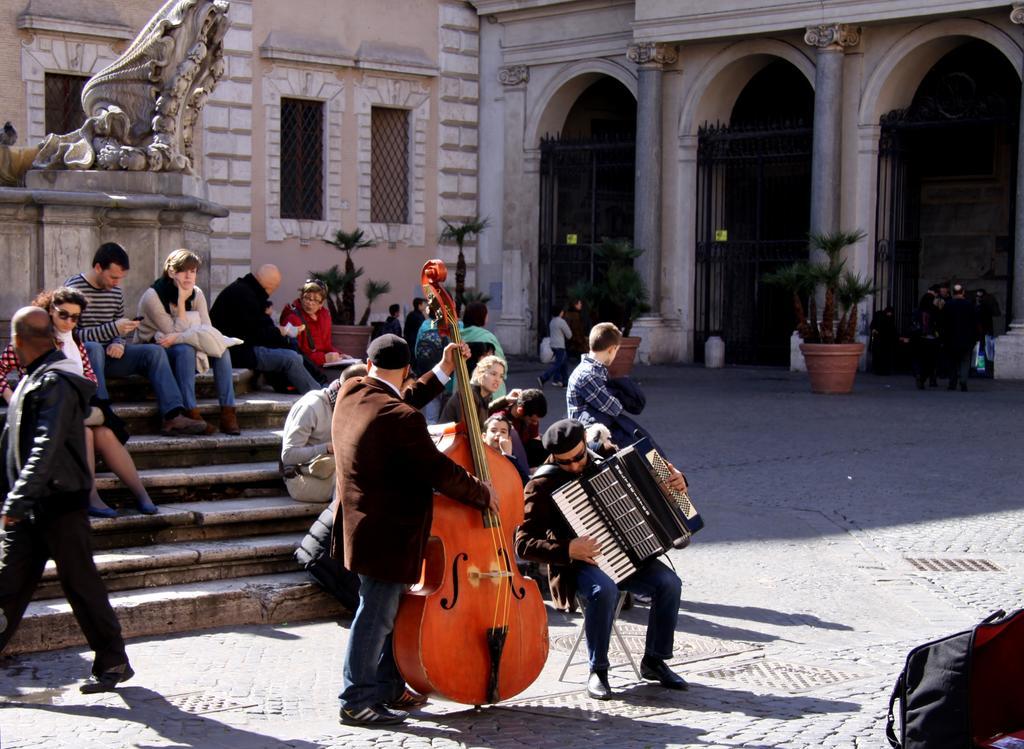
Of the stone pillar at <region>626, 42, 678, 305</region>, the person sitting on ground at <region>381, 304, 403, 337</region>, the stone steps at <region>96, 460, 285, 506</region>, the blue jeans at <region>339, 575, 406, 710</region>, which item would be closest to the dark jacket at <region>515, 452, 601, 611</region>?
the blue jeans at <region>339, 575, 406, 710</region>

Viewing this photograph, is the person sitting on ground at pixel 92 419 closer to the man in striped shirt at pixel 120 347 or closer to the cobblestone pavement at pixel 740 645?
the man in striped shirt at pixel 120 347

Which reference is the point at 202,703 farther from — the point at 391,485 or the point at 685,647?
the point at 685,647

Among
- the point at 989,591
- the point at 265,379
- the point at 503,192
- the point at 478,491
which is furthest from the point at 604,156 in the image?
the point at 478,491

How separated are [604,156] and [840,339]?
806cm

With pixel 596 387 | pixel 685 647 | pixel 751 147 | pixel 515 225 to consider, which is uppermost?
pixel 751 147

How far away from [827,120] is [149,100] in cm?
1497

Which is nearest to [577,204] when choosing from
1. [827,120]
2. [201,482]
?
[827,120]

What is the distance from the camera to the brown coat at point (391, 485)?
5.95 metres

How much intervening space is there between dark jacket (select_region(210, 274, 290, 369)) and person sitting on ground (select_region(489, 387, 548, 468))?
7.37ft

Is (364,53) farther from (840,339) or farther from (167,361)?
(167,361)

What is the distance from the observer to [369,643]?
239 inches

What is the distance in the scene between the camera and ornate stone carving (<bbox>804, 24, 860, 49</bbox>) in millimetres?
22734

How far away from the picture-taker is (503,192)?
2758 centimetres

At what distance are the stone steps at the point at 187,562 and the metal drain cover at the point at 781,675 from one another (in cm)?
235
